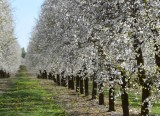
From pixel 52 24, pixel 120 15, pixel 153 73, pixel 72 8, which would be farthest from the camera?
pixel 52 24

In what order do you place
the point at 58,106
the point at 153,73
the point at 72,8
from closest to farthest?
the point at 153,73 < the point at 58,106 < the point at 72,8

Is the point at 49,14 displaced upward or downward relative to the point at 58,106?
upward

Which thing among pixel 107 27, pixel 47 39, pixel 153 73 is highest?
pixel 47 39

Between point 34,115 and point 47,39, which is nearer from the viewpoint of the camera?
point 34,115

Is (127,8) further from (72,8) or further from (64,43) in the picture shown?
(64,43)

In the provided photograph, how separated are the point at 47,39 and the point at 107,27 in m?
34.3

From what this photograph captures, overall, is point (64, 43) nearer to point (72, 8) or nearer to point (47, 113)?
point (72, 8)

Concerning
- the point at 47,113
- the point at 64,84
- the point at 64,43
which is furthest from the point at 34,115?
the point at 64,84

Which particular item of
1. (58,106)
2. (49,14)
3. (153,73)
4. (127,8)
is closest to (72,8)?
(58,106)

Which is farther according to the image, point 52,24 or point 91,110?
point 52,24

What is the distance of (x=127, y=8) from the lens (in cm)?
1777

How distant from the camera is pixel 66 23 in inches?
1633

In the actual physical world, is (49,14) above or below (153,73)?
above

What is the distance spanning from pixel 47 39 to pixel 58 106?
23.0 metres
